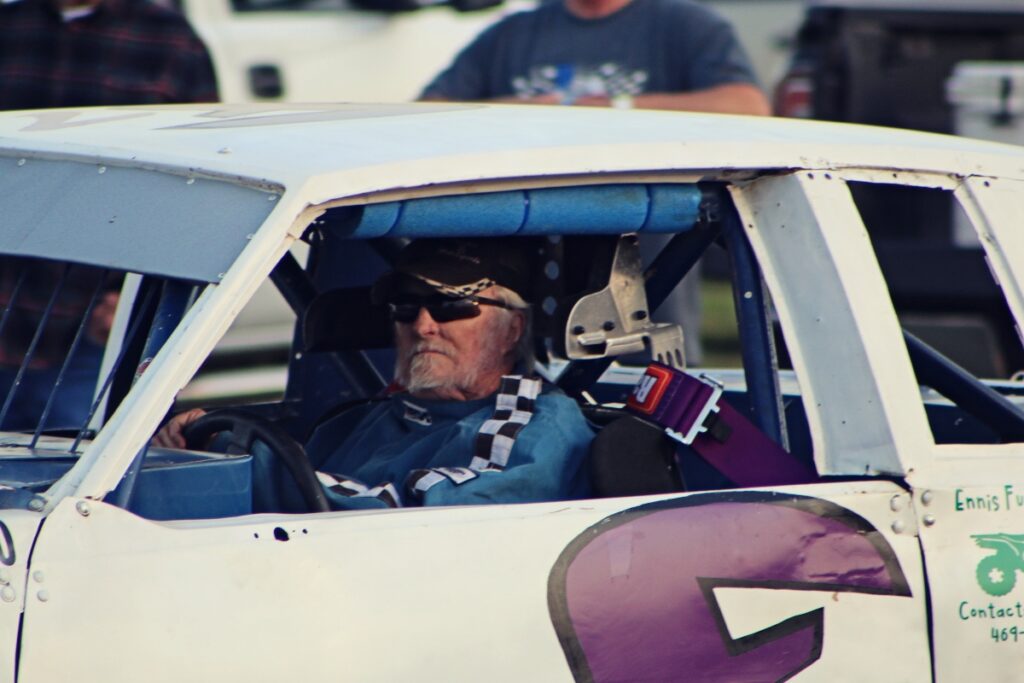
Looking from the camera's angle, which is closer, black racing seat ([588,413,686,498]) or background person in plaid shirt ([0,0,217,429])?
black racing seat ([588,413,686,498])

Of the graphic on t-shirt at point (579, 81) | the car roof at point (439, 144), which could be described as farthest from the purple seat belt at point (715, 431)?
the graphic on t-shirt at point (579, 81)

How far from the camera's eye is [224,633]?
7.79ft

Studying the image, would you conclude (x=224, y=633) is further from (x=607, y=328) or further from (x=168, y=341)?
(x=607, y=328)

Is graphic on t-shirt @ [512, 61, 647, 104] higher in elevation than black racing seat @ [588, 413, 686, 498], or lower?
higher

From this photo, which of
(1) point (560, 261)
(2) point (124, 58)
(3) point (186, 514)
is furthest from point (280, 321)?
(3) point (186, 514)

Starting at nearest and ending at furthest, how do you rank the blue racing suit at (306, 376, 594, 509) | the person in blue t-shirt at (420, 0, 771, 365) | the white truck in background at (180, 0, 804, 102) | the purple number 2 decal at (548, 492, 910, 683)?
the purple number 2 decal at (548, 492, 910, 683)
the blue racing suit at (306, 376, 594, 509)
the person in blue t-shirt at (420, 0, 771, 365)
the white truck in background at (180, 0, 804, 102)

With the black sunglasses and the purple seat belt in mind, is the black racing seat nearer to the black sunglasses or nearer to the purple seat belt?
the purple seat belt

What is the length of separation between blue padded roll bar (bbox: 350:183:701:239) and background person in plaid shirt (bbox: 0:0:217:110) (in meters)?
2.51

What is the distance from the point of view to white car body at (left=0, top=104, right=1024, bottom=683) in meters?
2.36

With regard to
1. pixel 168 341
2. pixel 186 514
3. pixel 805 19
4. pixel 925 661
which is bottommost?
pixel 925 661

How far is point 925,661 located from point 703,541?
0.44 metres

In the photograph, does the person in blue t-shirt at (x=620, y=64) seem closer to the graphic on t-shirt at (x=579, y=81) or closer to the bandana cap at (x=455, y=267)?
the graphic on t-shirt at (x=579, y=81)

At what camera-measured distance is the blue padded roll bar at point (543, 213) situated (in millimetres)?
2689

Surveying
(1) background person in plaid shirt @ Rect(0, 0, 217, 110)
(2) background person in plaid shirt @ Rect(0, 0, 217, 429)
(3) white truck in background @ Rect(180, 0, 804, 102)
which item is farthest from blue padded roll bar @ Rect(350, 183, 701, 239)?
(3) white truck in background @ Rect(180, 0, 804, 102)
